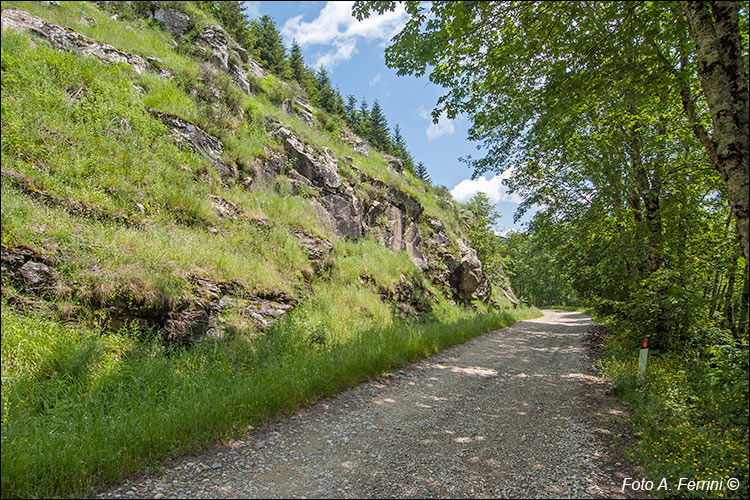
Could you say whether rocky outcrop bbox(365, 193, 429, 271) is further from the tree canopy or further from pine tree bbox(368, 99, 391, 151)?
pine tree bbox(368, 99, 391, 151)

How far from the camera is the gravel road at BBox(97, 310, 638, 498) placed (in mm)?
3082

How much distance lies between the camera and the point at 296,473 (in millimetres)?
3277

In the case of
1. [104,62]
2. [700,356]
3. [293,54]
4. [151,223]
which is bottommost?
[700,356]

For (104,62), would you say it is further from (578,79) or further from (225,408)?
(578,79)

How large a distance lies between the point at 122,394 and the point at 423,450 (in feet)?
12.2

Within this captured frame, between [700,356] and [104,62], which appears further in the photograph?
[104,62]

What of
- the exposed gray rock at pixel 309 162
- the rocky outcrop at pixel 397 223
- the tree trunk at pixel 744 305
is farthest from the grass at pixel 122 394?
the rocky outcrop at pixel 397 223

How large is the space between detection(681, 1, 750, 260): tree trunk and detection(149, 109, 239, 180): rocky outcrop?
1029cm

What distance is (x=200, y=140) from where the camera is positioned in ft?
32.3

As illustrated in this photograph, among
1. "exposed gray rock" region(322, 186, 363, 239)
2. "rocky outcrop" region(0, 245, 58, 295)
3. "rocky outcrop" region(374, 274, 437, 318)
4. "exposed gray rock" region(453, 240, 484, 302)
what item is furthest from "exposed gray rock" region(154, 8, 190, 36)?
"exposed gray rock" region(453, 240, 484, 302)

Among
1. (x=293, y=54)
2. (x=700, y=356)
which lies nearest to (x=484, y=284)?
(x=700, y=356)

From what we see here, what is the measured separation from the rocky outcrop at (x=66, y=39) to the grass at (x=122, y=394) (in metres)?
7.59

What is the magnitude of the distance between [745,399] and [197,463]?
5.62 m

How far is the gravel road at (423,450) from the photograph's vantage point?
10.1 feet
